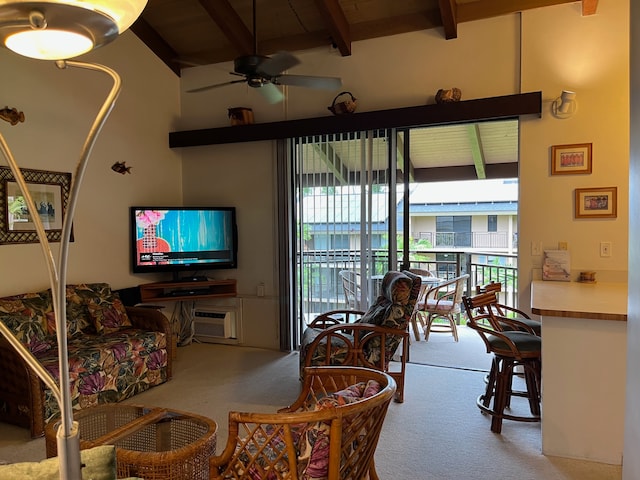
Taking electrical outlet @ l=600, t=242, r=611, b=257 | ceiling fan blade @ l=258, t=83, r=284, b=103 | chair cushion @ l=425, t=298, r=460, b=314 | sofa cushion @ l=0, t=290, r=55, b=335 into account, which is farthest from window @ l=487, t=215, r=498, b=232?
sofa cushion @ l=0, t=290, r=55, b=335

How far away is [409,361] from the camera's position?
4422 mm

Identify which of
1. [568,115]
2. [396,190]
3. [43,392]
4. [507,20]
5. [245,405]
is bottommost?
[245,405]

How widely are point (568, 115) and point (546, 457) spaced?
2638 millimetres

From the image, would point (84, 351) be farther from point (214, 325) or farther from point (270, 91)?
point (270, 91)

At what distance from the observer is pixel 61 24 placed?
79cm

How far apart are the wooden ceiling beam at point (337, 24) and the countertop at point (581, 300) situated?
280cm

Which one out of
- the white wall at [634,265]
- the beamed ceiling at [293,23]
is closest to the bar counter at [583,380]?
the white wall at [634,265]

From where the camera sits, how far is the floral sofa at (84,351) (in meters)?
2.98

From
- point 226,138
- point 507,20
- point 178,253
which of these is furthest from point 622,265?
point 178,253

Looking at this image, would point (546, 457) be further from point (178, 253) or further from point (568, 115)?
point (178, 253)

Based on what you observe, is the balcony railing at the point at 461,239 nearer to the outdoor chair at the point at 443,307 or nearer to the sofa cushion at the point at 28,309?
the outdoor chair at the point at 443,307

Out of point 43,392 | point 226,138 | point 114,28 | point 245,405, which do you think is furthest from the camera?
point 226,138

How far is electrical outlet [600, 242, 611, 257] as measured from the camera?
3.66m

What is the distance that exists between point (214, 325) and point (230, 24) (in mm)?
3173
